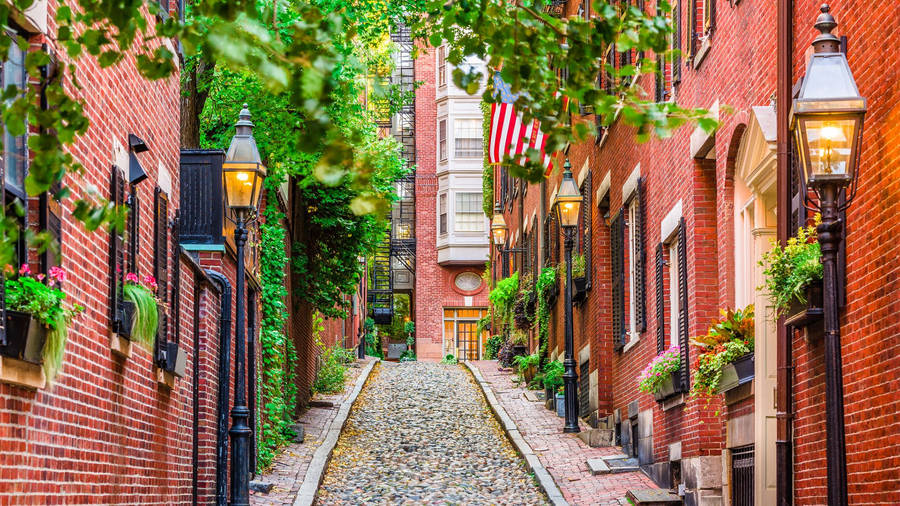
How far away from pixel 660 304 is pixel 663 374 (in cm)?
109

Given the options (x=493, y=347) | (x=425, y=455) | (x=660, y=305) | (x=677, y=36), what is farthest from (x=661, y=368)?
(x=493, y=347)

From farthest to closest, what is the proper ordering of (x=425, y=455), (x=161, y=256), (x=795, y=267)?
(x=425, y=455) < (x=161, y=256) < (x=795, y=267)

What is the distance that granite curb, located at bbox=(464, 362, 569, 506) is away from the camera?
15.3 metres

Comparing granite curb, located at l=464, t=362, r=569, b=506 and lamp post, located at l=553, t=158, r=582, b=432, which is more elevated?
lamp post, located at l=553, t=158, r=582, b=432

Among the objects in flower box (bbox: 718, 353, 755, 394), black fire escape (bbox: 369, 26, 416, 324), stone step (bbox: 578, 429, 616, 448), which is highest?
black fire escape (bbox: 369, 26, 416, 324)

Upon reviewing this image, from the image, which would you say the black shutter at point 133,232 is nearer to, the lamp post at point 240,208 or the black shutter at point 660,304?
the lamp post at point 240,208

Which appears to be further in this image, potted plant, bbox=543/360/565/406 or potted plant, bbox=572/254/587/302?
potted plant, bbox=543/360/565/406

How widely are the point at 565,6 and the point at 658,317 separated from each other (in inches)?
437

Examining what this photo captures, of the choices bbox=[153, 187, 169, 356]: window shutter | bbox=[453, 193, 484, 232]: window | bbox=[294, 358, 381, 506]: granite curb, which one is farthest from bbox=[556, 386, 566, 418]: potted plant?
bbox=[453, 193, 484, 232]: window

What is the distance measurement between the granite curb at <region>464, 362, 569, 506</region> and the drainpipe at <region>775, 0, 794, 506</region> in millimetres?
5103

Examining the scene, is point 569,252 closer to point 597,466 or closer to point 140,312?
point 597,466

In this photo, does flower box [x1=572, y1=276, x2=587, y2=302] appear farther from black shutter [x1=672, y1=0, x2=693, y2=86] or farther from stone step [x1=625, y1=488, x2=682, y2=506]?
stone step [x1=625, y1=488, x2=682, y2=506]

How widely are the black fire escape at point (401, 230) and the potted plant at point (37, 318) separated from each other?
157ft

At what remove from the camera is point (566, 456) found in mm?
17969
